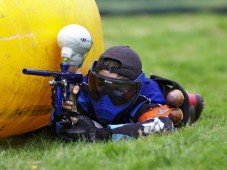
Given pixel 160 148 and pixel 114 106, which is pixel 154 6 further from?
pixel 160 148

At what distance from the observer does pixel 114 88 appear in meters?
5.04

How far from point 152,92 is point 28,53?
1301 millimetres

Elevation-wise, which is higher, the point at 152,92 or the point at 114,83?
the point at 114,83

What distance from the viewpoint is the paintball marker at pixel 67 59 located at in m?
4.96

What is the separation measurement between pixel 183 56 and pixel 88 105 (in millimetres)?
7351

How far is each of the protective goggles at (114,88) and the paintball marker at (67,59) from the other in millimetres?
170

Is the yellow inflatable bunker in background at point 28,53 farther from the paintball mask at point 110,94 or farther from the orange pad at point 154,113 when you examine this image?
the orange pad at point 154,113

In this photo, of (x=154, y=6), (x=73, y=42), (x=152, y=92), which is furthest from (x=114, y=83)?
(x=154, y=6)

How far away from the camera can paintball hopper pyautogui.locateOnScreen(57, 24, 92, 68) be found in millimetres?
4996

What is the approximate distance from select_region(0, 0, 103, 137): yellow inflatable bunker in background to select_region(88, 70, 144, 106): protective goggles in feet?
1.22

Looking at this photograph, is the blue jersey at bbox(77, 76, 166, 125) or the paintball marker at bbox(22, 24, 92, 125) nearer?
the paintball marker at bbox(22, 24, 92, 125)

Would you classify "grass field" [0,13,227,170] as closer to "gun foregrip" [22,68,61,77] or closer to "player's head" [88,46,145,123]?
"player's head" [88,46,145,123]

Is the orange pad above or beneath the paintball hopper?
beneath

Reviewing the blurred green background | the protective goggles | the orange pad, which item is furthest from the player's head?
the blurred green background
